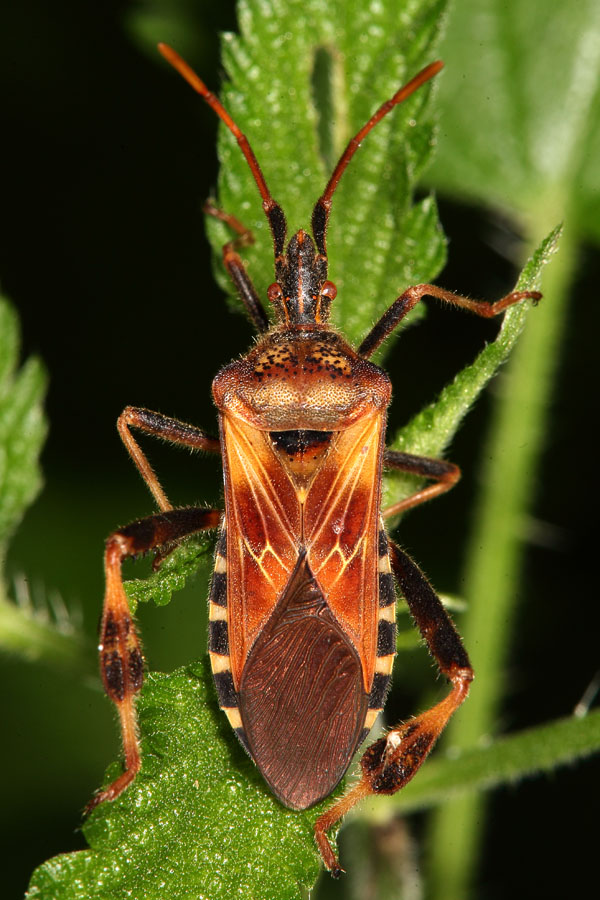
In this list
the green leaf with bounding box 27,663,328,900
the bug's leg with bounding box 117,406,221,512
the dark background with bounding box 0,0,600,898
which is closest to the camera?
the green leaf with bounding box 27,663,328,900

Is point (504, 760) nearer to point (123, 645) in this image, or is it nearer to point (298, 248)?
point (123, 645)

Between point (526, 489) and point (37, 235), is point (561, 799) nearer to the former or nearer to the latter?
point (526, 489)

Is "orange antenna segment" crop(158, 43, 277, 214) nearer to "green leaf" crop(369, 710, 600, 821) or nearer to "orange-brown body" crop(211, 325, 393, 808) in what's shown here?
"orange-brown body" crop(211, 325, 393, 808)

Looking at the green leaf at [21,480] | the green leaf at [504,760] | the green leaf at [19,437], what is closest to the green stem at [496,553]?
the green leaf at [504,760]

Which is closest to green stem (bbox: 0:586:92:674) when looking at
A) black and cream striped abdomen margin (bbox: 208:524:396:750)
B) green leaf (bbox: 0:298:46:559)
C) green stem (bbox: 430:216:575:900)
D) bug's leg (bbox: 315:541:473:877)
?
green leaf (bbox: 0:298:46:559)

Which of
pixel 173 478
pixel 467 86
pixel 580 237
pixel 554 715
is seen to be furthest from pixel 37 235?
pixel 554 715

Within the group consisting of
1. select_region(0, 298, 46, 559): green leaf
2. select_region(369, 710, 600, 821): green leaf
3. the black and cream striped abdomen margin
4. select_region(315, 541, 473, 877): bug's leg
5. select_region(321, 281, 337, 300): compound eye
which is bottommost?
select_region(369, 710, 600, 821): green leaf

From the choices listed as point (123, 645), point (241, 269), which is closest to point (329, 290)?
point (241, 269)
